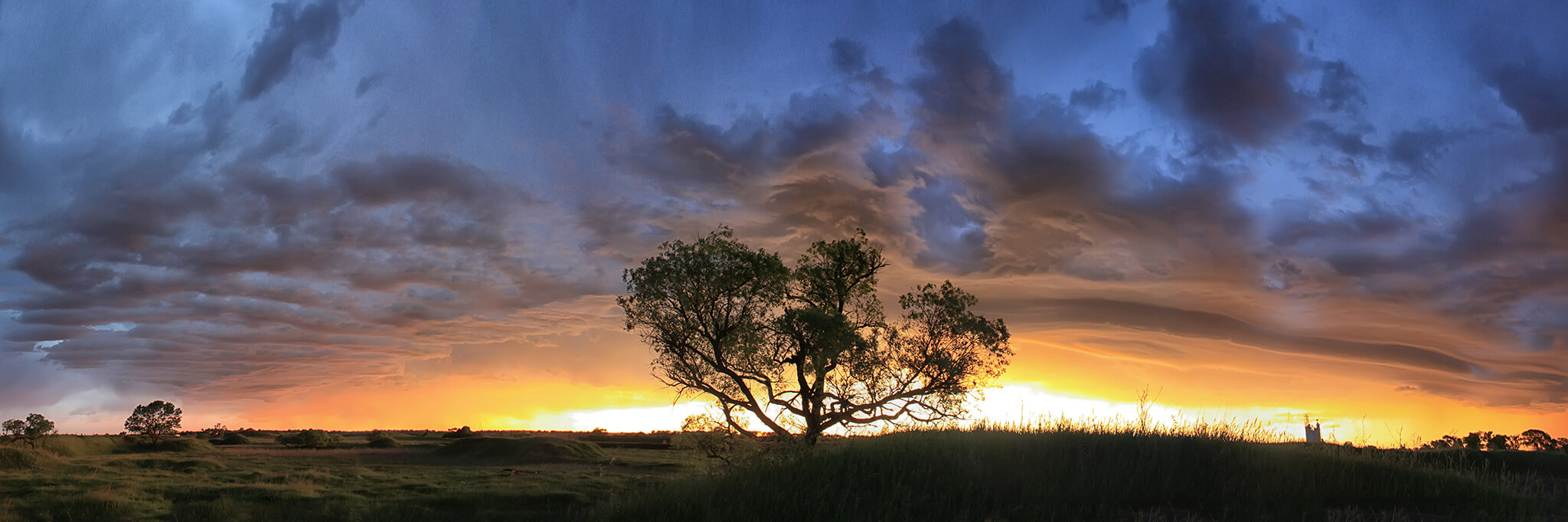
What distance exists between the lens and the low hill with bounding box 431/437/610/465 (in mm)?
55531

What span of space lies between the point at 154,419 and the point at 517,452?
173 ft

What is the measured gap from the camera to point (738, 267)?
100ft

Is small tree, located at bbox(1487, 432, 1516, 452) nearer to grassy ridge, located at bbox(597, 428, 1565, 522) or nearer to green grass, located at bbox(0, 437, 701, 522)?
grassy ridge, located at bbox(597, 428, 1565, 522)

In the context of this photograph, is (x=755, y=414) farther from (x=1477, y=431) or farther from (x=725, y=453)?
(x=1477, y=431)

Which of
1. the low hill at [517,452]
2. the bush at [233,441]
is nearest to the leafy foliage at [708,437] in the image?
the low hill at [517,452]

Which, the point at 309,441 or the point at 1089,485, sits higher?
the point at 1089,485

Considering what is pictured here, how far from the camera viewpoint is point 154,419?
8031 cm

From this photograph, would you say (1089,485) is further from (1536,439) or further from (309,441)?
(309,441)

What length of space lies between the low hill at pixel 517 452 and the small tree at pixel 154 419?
42.8 metres

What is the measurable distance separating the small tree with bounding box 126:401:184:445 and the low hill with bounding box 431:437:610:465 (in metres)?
42.8

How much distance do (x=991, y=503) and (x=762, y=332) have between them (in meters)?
16.4

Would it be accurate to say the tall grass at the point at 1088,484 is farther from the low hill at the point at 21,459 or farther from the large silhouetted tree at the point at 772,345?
the low hill at the point at 21,459

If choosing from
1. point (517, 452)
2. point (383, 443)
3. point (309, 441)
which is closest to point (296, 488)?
point (517, 452)

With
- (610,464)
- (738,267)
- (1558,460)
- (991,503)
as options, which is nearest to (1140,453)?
(991,503)
